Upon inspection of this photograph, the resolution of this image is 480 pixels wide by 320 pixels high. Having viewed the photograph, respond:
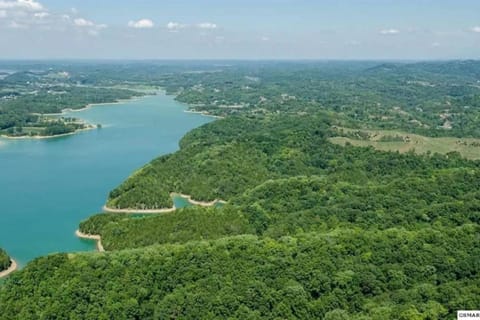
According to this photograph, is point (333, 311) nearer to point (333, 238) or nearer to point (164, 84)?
point (333, 238)

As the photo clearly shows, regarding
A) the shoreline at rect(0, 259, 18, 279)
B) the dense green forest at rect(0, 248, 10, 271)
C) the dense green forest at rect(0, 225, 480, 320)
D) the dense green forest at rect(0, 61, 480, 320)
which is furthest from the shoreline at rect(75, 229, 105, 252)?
the dense green forest at rect(0, 225, 480, 320)

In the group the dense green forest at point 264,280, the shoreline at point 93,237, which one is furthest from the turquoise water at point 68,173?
the dense green forest at point 264,280

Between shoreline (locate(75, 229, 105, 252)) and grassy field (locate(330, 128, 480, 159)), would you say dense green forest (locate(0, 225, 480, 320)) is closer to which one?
shoreline (locate(75, 229, 105, 252))

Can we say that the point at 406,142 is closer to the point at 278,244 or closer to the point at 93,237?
the point at 278,244

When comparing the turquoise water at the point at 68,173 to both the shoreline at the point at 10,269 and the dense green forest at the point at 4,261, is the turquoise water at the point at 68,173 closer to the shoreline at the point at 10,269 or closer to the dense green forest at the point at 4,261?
the shoreline at the point at 10,269

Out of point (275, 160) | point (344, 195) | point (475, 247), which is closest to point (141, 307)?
point (475, 247)

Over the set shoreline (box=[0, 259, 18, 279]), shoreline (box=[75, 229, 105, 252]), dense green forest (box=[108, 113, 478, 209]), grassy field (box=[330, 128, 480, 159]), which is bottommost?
shoreline (box=[0, 259, 18, 279])
